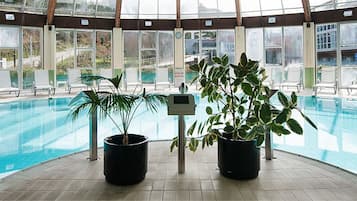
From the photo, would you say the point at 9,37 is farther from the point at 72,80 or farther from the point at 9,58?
the point at 72,80

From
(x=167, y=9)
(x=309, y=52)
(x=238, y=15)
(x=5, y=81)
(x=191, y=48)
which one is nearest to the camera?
(x=5, y=81)

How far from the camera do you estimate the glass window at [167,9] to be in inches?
613

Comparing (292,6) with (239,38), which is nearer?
(292,6)

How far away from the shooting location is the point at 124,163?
3424 mm

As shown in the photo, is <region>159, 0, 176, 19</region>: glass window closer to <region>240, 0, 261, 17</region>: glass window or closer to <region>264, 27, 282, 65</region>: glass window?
<region>240, 0, 261, 17</region>: glass window

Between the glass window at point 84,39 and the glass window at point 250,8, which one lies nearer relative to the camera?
the glass window at point 250,8

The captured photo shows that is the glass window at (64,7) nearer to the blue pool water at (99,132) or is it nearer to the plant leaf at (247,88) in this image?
the blue pool water at (99,132)

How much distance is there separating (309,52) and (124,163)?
41.4 ft

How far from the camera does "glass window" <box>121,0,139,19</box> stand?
15297 millimetres

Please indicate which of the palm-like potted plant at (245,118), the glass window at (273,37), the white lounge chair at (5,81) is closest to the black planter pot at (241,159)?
the palm-like potted plant at (245,118)

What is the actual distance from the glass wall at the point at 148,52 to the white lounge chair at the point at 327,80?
6.52m

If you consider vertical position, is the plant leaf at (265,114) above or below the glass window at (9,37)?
below

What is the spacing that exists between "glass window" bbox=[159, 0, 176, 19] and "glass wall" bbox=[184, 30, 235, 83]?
3.60ft

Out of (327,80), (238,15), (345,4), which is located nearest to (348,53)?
(327,80)
